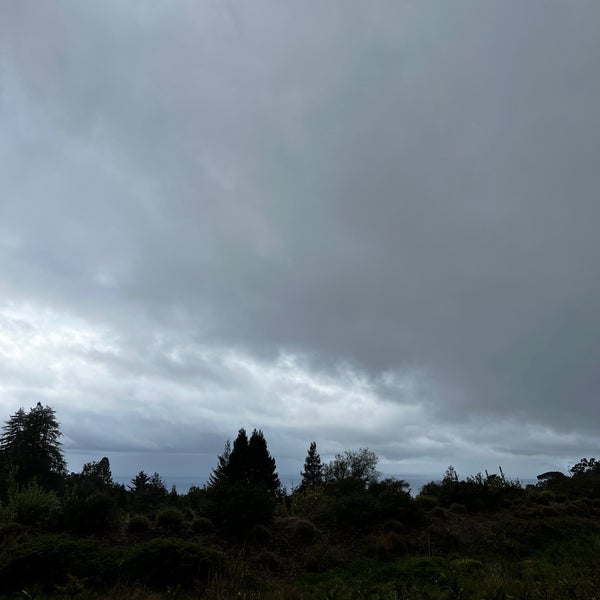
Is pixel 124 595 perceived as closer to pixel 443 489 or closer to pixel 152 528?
pixel 152 528

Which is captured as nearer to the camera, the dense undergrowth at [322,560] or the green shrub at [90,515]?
the dense undergrowth at [322,560]

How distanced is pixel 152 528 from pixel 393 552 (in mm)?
6744

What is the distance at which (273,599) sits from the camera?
24.0 feet

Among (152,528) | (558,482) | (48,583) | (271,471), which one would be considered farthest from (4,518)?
(271,471)

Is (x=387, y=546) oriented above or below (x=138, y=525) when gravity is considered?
above

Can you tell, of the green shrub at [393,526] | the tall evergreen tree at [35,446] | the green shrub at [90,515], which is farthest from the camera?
the tall evergreen tree at [35,446]

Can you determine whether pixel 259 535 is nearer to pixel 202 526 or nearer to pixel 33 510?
pixel 202 526

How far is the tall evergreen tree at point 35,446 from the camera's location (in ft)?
150

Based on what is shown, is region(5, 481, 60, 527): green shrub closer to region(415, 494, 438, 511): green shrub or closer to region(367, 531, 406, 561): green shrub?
region(367, 531, 406, 561): green shrub

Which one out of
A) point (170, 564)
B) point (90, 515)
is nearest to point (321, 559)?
point (170, 564)

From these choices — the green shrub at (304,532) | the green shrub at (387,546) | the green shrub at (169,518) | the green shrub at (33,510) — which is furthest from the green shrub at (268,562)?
Result: the green shrub at (33,510)

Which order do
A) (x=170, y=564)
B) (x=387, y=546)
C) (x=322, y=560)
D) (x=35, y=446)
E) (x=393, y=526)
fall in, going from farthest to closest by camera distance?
1. (x=35, y=446)
2. (x=393, y=526)
3. (x=387, y=546)
4. (x=322, y=560)
5. (x=170, y=564)

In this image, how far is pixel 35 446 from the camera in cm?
4750

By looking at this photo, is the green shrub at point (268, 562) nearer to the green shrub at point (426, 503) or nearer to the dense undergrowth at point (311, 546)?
the dense undergrowth at point (311, 546)
